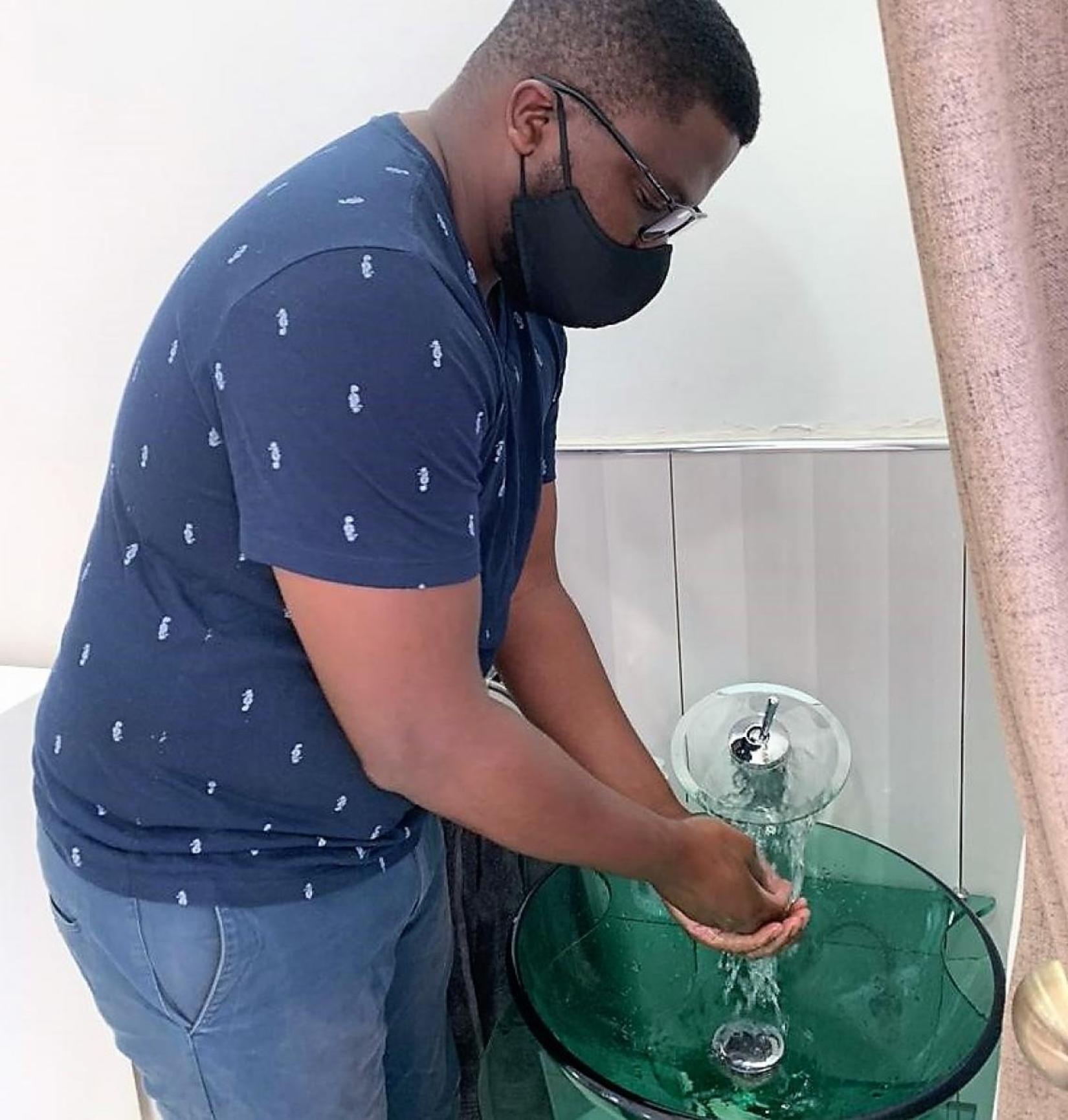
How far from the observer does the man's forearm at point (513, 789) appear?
28.3 inches

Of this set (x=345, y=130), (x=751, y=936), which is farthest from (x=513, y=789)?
(x=345, y=130)

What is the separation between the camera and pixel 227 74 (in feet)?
3.87

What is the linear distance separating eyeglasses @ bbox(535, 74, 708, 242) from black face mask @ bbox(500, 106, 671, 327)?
15 millimetres

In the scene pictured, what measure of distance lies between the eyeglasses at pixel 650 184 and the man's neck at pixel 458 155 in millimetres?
56

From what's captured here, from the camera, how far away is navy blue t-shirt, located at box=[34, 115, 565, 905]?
2.05ft

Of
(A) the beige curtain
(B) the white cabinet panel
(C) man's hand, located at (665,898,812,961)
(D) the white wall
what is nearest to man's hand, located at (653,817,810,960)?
(C) man's hand, located at (665,898,812,961)

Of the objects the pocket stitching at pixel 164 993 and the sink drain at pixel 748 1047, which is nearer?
the pocket stitching at pixel 164 993

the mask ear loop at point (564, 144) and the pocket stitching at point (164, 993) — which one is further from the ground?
the mask ear loop at point (564, 144)

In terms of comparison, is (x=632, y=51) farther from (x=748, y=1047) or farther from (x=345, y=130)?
(x=748, y=1047)

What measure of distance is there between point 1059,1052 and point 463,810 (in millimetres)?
409

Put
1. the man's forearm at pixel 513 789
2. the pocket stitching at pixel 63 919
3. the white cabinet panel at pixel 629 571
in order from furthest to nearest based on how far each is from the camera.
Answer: the white cabinet panel at pixel 629 571 → the pocket stitching at pixel 63 919 → the man's forearm at pixel 513 789

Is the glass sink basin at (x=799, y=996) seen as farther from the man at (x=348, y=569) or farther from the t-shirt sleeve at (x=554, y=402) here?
the t-shirt sleeve at (x=554, y=402)

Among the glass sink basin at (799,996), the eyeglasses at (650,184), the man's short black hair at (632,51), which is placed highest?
the man's short black hair at (632,51)

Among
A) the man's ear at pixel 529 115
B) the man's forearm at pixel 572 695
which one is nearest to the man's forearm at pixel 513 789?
the man's forearm at pixel 572 695
